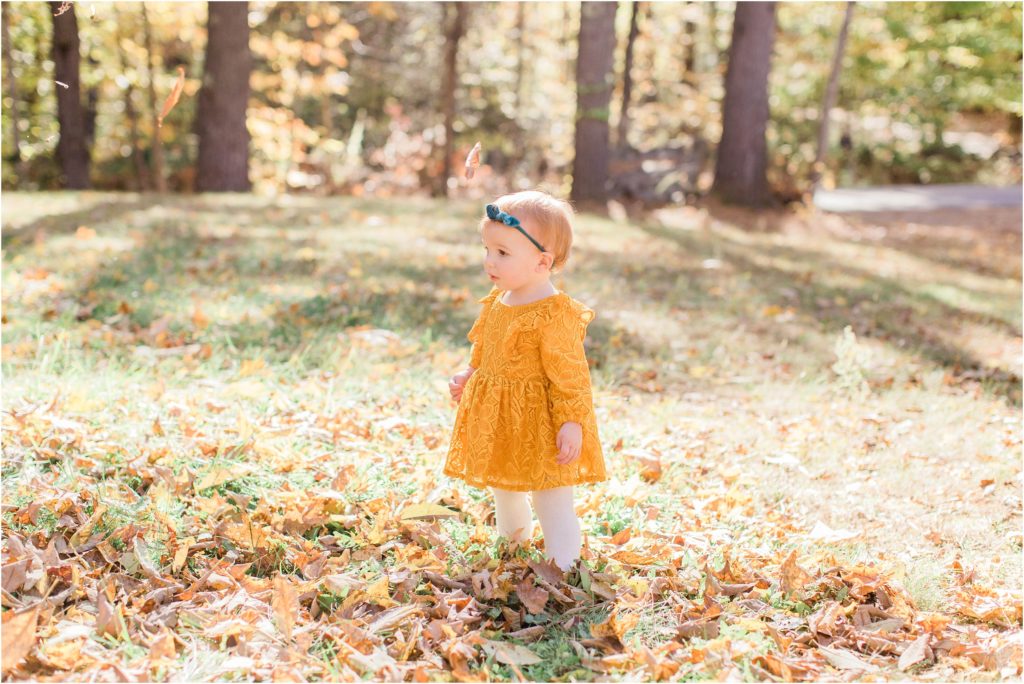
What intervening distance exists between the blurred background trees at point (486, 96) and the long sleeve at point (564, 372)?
22.5 feet

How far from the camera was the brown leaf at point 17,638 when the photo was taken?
229 cm

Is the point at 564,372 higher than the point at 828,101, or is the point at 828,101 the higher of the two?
the point at 828,101

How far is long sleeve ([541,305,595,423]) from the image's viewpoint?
9.18 feet

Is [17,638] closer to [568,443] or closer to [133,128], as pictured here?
[568,443]

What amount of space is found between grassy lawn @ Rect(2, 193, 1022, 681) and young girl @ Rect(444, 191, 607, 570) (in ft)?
1.06

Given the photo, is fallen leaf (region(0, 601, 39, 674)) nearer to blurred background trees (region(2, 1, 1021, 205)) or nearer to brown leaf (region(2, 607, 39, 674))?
brown leaf (region(2, 607, 39, 674))

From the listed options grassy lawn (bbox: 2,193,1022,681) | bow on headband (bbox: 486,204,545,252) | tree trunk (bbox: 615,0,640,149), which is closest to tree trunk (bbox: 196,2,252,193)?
grassy lawn (bbox: 2,193,1022,681)

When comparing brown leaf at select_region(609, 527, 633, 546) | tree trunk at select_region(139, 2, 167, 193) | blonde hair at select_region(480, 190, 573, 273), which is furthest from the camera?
tree trunk at select_region(139, 2, 167, 193)

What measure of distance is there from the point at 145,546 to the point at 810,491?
8.98ft

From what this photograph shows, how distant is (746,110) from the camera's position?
11781 millimetres

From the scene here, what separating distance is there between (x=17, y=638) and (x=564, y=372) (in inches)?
66.4

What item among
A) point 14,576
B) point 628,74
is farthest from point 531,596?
point 628,74

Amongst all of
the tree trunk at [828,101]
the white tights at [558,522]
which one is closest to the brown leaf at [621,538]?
the white tights at [558,522]

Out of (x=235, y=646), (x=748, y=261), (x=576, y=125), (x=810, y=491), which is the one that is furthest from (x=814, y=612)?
(x=576, y=125)
